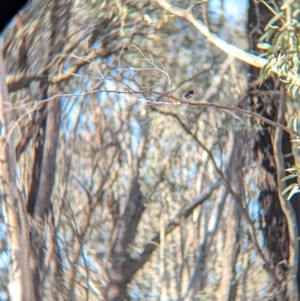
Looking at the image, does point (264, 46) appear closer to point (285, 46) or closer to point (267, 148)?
point (285, 46)

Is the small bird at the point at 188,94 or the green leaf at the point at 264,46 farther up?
the green leaf at the point at 264,46

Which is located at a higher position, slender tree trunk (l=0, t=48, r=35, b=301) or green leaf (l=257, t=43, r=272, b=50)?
green leaf (l=257, t=43, r=272, b=50)

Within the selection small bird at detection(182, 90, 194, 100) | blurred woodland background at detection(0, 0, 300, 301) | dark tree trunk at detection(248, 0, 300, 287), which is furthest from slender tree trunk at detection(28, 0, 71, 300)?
dark tree trunk at detection(248, 0, 300, 287)

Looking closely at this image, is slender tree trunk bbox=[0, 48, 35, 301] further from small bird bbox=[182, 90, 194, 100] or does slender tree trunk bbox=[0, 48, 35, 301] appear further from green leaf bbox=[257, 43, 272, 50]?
green leaf bbox=[257, 43, 272, 50]

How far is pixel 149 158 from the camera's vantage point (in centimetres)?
102

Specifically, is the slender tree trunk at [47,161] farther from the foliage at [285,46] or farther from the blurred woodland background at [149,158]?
the foliage at [285,46]

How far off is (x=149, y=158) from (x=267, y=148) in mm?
239

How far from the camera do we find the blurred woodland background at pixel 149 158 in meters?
0.97

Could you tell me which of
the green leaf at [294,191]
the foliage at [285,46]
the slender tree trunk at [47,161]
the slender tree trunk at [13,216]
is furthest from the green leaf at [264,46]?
→ the slender tree trunk at [13,216]

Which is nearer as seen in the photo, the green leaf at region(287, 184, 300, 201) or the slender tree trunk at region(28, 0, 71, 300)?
the green leaf at region(287, 184, 300, 201)

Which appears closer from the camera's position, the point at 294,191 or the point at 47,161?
the point at 294,191

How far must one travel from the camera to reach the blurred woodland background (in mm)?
968

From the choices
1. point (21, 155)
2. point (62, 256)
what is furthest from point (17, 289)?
point (21, 155)

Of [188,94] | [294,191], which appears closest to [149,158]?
[188,94]
